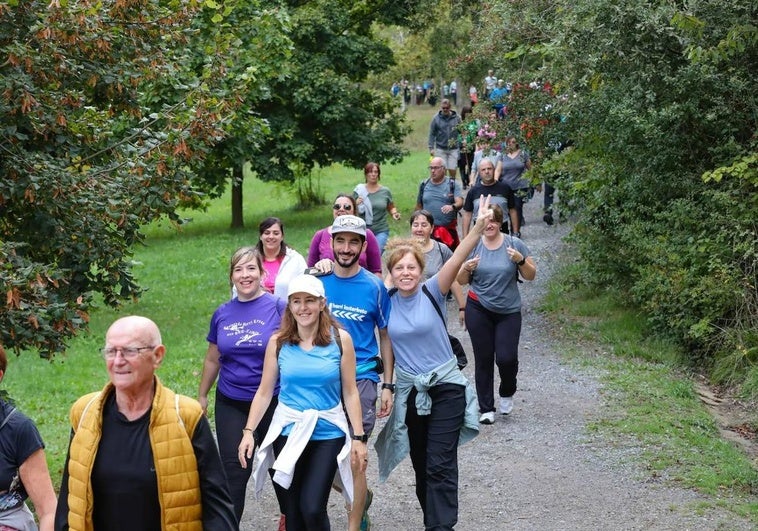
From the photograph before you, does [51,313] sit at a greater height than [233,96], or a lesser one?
lesser

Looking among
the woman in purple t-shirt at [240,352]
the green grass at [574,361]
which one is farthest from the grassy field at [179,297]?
the woman in purple t-shirt at [240,352]

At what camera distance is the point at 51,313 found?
6.64 metres

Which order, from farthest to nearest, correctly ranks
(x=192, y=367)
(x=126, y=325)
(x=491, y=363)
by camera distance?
(x=192, y=367), (x=491, y=363), (x=126, y=325)

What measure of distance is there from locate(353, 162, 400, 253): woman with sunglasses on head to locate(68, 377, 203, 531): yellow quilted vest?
8826 millimetres

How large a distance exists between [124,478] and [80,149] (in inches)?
168

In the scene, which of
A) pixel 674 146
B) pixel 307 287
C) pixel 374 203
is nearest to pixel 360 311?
pixel 307 287

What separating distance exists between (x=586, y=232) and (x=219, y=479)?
36.7 ft

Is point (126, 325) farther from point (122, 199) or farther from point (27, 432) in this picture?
point (122, 199)

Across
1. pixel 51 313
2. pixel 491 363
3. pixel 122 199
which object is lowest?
pixel 491 363

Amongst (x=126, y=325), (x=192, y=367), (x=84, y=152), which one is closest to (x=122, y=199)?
(x=84, y=152)

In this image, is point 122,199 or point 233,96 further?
point 233,96

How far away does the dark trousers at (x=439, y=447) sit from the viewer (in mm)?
6742

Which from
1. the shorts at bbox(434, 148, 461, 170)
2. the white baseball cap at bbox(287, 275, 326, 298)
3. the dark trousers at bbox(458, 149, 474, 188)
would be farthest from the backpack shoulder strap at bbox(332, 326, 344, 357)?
the dark trousers at bbox(458, 149, 474, 188)

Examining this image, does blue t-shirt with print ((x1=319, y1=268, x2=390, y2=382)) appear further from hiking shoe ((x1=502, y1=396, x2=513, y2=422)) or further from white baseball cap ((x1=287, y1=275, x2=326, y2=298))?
hiking shoe ((x1=502, y1=396, x2=513, y2=422))
